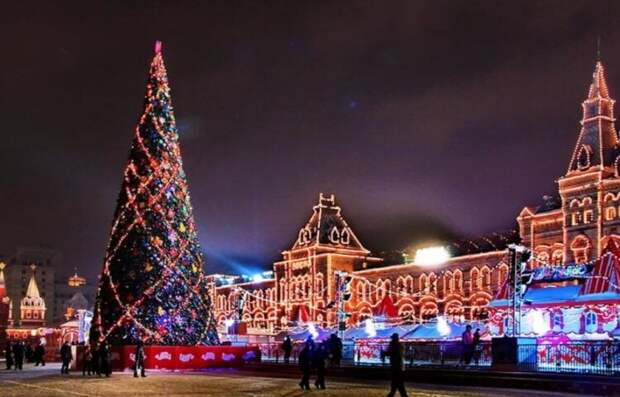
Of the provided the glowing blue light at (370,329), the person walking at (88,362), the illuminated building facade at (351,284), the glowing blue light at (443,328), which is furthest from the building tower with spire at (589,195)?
the person walking at (88,362)

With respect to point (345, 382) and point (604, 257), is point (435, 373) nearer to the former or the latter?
point (345, 382)

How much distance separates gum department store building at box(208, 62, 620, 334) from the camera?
204ft

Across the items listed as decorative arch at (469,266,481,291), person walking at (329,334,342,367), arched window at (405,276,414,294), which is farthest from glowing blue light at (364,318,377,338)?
arched window at (405,276,414,294)

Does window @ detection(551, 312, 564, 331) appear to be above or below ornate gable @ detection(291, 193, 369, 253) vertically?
below

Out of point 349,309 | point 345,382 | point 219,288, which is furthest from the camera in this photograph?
point 219,288

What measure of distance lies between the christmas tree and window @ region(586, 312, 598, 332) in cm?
1676

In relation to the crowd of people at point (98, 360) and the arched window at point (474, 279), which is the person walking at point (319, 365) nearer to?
the crowd of people at point (98, 360)

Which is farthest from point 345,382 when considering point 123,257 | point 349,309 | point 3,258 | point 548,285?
point 3,258

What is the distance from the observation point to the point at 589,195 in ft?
209

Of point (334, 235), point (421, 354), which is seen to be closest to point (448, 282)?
point (334, 235)

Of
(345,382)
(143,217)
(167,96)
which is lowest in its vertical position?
(345,382)

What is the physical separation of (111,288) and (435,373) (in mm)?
14548

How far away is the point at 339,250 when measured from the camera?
93.3 meters

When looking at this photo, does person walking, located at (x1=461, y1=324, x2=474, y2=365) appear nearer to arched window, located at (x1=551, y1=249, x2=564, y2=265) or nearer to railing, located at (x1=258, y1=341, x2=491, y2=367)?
railing, located at (x1=258, y1=341, x2=491, y2=367)
